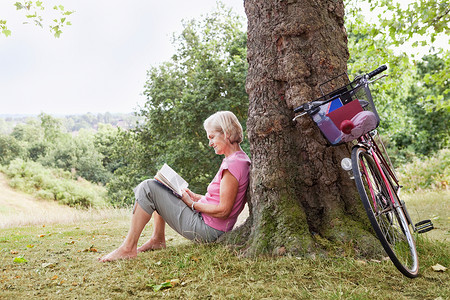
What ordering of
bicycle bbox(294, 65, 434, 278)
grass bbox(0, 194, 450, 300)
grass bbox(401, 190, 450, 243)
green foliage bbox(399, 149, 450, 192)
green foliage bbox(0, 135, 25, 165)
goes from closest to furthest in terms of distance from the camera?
1. grass bbox(0, 194, 450, 300)
2. bicycle bbox(294, 65, 434, 278)
3. grass bbox(401, 190, 450, 243)
4. green foliage bbox(399, 149, 450, 192)
5. green foliage bbox(0, 135, 25, 165)

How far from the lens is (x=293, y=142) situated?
329cm

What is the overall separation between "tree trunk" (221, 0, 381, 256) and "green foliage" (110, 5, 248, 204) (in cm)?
1229

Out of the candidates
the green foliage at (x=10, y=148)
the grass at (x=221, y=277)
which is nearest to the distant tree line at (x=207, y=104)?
the grass at (x=221, y=277)

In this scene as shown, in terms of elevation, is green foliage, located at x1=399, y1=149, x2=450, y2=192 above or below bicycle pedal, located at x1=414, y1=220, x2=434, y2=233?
below

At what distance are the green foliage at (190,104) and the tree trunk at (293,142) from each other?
40.3ft

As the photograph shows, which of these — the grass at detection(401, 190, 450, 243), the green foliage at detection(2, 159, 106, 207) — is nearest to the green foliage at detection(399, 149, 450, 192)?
the grass at detection(401, 190, 450, 243)

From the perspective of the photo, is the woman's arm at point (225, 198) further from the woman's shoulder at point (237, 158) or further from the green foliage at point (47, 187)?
the green foliage at point (47, 187)

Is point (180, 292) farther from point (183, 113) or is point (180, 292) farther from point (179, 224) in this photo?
point (183, 113)

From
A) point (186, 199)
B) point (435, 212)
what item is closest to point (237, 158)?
point (186, 199)

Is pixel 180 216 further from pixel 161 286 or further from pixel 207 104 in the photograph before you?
pixel 207 104

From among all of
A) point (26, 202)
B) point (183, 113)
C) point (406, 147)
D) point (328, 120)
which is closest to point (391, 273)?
point (328, 120)

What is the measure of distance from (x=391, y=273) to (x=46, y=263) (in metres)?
2.90

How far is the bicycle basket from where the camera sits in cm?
273

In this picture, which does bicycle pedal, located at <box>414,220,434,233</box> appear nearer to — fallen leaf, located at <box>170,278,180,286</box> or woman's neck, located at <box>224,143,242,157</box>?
woman's neck, located at <box>224,143,242,157</box>
